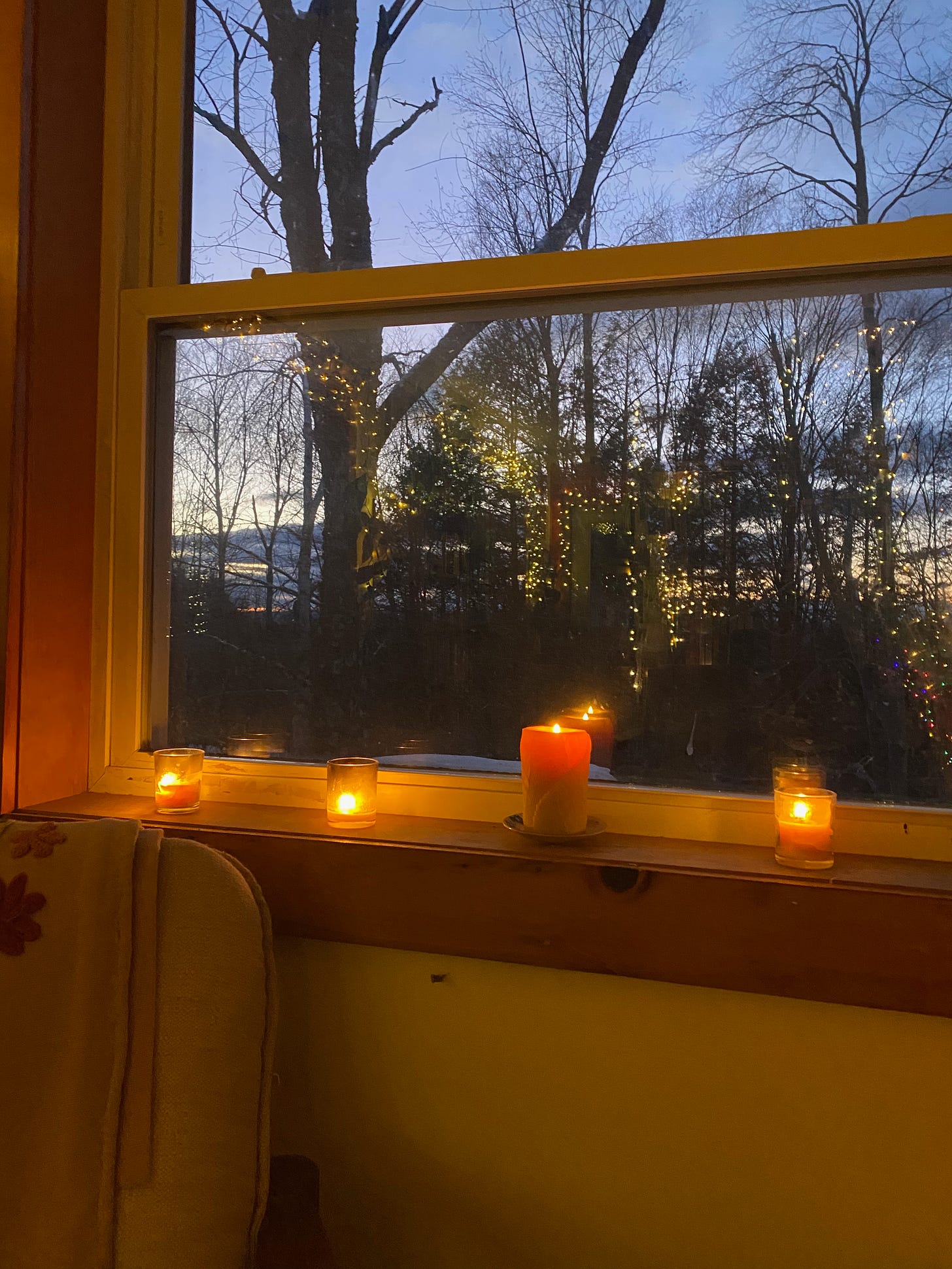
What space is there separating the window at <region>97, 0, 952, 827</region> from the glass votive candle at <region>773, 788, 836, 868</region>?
11cm

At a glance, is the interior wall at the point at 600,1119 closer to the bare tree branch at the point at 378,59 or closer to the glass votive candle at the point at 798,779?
the glass votive candle at the point at 798,779

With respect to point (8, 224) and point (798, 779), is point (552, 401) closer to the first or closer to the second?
point (798, 779)

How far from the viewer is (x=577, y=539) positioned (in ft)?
3.71

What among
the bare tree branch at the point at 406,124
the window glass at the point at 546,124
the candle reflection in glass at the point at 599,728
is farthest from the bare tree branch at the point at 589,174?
the candle reflection in glass at the point at 599,728

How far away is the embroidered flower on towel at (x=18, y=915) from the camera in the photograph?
0.88 metres

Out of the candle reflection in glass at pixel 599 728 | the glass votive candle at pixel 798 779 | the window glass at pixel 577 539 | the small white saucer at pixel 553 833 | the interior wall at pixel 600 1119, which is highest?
the window glass at pixel 577 539

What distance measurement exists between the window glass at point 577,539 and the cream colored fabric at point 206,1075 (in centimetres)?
37

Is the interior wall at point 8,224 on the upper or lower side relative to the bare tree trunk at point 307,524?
upper

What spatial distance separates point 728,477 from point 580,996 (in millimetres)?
655

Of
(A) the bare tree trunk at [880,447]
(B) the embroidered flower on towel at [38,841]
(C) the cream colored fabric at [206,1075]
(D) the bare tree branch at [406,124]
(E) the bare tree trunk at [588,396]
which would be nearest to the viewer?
(C) the cream colored fabric at [206,1075]

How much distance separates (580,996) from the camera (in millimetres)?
981

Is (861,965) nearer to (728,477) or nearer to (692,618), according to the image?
(692,618)

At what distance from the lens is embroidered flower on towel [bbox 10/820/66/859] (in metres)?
0.91

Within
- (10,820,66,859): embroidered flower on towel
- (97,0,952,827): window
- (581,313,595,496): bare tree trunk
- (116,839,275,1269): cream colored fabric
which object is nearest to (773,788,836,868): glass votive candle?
(97,0,952,827): window
